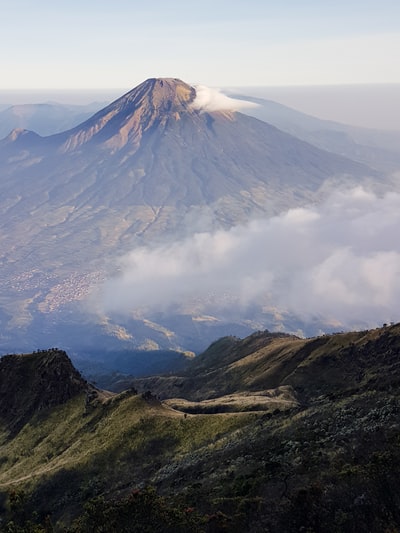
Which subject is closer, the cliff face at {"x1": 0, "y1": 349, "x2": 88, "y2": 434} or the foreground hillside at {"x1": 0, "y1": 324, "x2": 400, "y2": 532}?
the foreground hillside at {"x1": 0, "y1": 324, "x2": 400, "y2": 532}

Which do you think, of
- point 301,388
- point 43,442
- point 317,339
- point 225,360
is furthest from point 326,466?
point 225,360

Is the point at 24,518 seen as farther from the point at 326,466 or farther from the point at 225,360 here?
the point at 225,360

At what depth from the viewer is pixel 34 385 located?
320ft

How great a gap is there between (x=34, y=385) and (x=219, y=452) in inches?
1994

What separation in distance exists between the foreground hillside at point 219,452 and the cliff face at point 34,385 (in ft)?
0.84

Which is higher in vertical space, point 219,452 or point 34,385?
point 219,452

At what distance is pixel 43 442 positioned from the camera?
82.4 m

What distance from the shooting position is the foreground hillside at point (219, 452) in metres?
36.3

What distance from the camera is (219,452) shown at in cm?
5725

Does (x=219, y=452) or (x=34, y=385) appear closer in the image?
(x=219, y=452)

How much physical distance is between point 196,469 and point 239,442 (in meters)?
5.68

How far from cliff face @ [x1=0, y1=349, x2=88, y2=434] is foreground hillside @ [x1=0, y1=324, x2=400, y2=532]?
0.26 m

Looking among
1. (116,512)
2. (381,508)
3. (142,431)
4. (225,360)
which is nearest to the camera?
(381,508)

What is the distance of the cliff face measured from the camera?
92.8 metres
